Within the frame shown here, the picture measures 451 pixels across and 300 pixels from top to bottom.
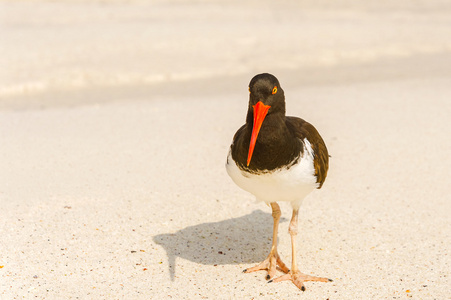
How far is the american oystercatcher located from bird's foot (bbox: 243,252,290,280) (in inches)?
14.7

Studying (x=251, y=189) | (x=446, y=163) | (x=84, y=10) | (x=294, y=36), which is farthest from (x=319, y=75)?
(x=251, y=189)

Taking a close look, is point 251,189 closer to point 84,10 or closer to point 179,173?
point 179,173

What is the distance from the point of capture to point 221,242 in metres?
5.76

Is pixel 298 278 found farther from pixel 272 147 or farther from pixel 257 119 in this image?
pixel 257 119

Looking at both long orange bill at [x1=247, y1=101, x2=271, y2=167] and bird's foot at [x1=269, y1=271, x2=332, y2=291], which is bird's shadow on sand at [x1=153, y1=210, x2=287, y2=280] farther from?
long orange bill at [x1=247, y1=101, x2=271, y2=167]

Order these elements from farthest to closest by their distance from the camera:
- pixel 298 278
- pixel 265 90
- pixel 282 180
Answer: pixel 298 278, pixel 282 180, pixel 265 90

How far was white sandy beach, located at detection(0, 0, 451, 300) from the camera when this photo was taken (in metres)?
5.19

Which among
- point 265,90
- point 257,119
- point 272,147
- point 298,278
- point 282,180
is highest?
point 265,90

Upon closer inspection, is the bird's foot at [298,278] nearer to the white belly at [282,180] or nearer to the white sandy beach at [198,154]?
the white sandy beach at [198,154]

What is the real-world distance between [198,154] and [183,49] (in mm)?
5315

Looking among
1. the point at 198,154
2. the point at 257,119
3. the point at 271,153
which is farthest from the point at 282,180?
the point at 198,154

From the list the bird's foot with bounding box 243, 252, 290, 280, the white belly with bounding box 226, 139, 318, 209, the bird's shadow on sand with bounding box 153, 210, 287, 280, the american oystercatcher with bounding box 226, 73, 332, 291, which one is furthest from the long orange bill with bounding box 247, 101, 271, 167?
the bird's shadow on sand with bounding box 153, 210, 287, 280

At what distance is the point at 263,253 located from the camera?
224 inches

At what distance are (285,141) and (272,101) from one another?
12.3 inches
